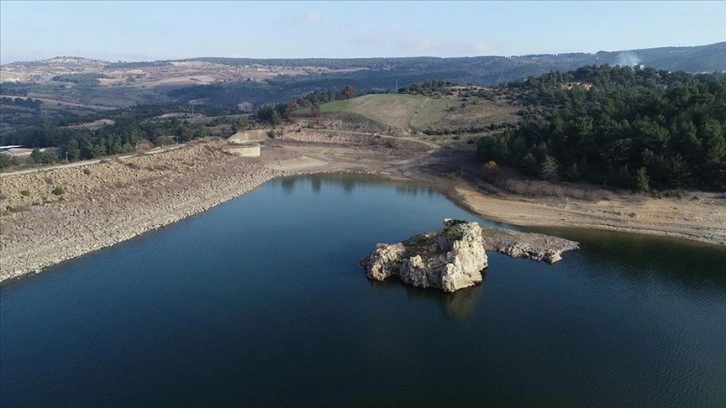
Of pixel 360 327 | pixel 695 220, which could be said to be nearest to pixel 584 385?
pixel 360 327

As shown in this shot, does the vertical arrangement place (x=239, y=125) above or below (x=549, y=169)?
above

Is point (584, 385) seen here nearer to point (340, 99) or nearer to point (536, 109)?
point (536, 109)

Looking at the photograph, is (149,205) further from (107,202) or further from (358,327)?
(358,327)

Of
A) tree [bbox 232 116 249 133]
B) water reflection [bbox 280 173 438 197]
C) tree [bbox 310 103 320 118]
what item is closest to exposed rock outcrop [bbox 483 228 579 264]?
water reflection [bbox 280 173 438 197]

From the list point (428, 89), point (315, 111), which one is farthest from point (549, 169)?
point (428, 89)

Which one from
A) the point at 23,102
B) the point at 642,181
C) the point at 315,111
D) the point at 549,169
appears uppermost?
the point at 315,111

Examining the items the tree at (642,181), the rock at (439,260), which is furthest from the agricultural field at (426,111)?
the rock at (439,260)

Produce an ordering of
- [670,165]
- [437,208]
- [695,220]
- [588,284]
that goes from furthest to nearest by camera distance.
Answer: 1. [437,208]
2. [670,165]
3. [695,220]
4. [588,284]
